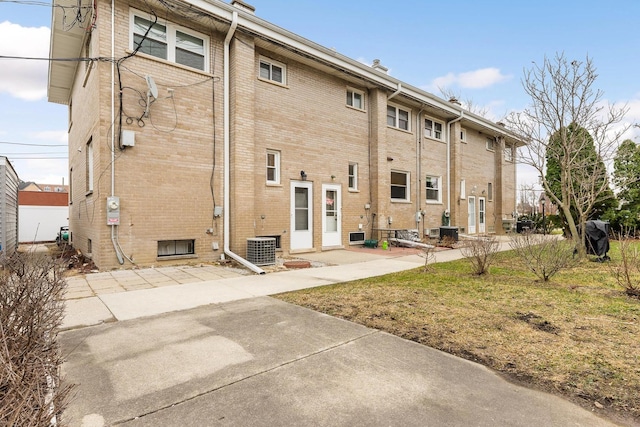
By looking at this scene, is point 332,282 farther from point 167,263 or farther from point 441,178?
point 441,178

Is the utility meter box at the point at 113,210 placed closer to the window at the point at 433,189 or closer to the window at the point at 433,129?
the window at the point at 433,189

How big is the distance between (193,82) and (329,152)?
520cm

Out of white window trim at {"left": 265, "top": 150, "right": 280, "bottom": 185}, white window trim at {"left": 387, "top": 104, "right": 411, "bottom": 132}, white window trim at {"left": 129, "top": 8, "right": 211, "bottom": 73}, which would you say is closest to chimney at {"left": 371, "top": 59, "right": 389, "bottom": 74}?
white window trim at {"left": 387, "top": 104, "right": 411, "bottom": 132}

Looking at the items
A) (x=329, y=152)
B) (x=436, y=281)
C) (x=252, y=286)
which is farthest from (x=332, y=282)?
(x=329, y=152)

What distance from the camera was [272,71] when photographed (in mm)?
10961

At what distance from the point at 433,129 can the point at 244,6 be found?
11.1 meters

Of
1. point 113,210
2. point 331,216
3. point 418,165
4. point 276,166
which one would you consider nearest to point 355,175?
point 331,216

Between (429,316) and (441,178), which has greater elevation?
(441,178)

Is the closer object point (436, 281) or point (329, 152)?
point (436, 281)

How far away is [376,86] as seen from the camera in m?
13.5

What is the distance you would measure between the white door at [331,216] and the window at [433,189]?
6286 mm

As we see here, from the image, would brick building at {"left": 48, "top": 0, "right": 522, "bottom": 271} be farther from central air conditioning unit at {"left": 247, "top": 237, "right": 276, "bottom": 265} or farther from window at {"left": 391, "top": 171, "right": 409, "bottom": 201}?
central air conditioning unit at {"left": 247, "top": 237, "right": 276, "bottom": 265}

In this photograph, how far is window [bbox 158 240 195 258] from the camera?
28.6 ft

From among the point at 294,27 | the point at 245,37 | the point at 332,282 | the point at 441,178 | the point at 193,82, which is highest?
the point at 294,27
